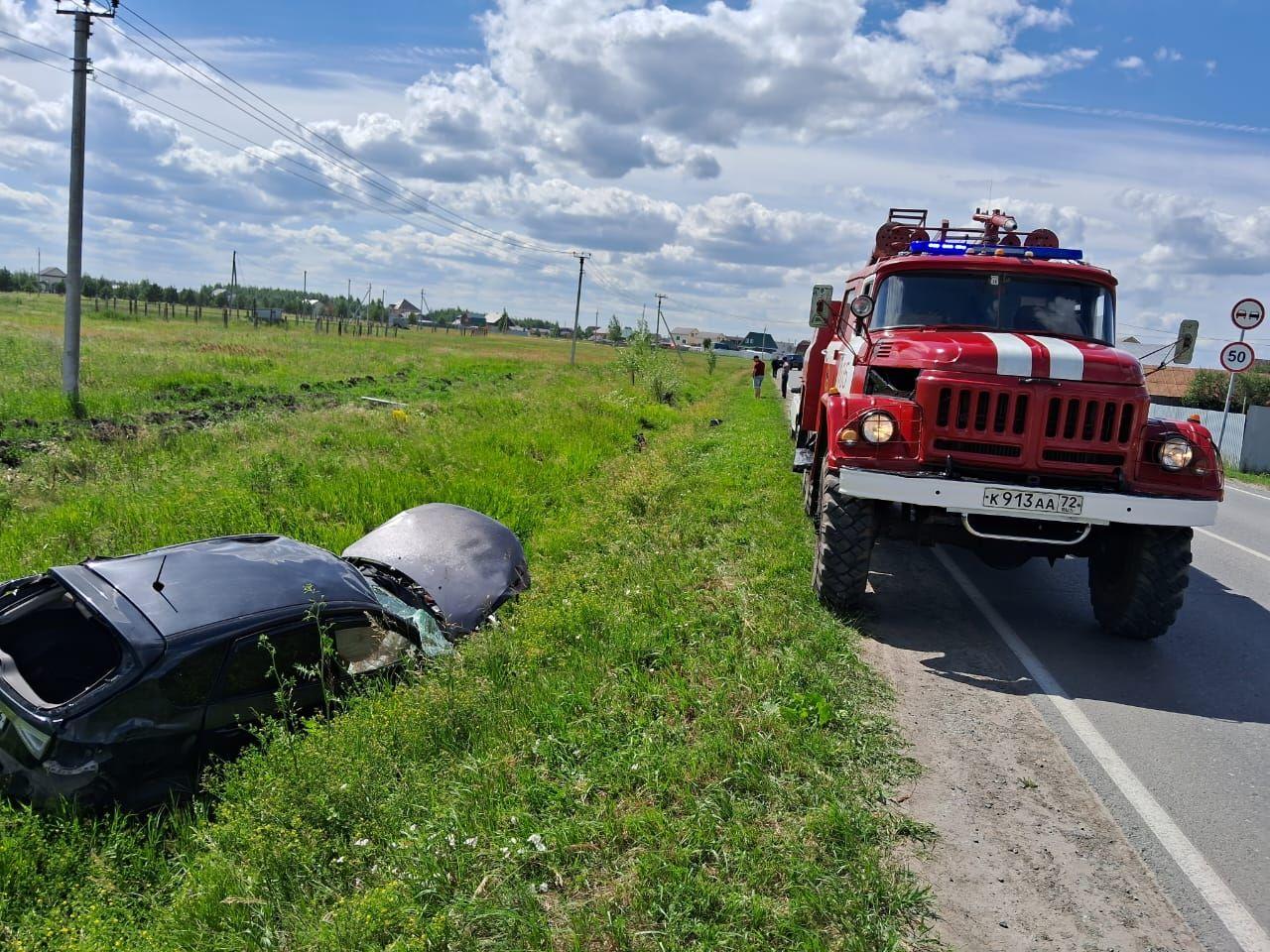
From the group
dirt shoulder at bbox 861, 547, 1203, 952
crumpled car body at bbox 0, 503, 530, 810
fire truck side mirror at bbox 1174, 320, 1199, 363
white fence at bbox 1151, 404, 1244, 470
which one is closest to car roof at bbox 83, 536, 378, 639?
crumpled car body at bbox 0, 503, 530, 810

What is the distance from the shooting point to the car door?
178 inches

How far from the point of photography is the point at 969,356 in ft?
18.9

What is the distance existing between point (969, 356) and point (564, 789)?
12.8 feet

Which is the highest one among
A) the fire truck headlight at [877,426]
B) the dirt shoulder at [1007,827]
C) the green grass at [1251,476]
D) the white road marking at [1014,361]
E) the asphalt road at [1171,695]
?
the white road marking at [1014,361]

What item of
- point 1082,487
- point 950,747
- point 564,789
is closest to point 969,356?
point 1082,487

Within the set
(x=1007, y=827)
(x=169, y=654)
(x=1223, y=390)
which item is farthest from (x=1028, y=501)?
(x=1223, y=390)

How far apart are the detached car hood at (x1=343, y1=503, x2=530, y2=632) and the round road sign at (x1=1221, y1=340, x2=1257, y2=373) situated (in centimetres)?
1542

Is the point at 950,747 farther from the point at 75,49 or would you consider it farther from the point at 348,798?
the point at 75,49

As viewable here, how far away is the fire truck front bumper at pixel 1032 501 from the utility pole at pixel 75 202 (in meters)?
17.0

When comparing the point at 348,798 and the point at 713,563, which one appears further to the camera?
the point at 713,563

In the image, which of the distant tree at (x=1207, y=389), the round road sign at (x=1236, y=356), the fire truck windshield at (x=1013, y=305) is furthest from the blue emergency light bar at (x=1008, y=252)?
the distant tree at (x=1207, y=389)

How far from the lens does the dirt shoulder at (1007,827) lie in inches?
118

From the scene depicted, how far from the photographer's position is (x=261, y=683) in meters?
4.75

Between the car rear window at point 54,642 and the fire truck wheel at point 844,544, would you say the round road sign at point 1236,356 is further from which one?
the car rear window at point 54,642
